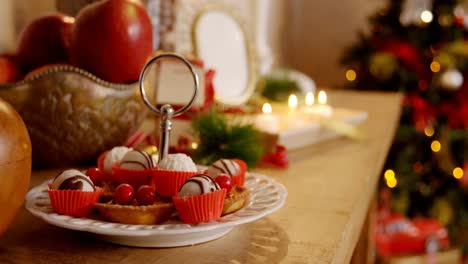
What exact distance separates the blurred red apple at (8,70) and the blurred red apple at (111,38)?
0.28 ft

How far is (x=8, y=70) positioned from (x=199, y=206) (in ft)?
1.39

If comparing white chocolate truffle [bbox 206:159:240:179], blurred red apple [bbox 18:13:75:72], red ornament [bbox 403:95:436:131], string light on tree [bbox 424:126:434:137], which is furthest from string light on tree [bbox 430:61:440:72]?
white chocolate truffle [bbox 206:159:240:179]

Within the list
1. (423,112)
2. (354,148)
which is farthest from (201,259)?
(423,112)

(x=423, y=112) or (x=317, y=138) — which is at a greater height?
(x=317, y=138)

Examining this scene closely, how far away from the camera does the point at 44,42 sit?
0.87m

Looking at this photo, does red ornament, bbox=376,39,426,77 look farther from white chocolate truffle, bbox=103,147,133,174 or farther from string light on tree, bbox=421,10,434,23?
white chocolate truffle, bbox=103,147,133,174

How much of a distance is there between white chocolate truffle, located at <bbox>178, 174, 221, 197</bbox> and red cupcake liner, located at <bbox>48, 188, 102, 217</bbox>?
81 mm

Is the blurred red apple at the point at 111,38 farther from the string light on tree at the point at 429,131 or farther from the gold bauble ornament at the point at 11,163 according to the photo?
the string light on tree at the point at 429,131

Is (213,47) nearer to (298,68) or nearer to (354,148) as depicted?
(354,148)

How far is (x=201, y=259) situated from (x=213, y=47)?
0.81 meters

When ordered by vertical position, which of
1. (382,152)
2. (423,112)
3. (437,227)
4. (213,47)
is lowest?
(437,227)

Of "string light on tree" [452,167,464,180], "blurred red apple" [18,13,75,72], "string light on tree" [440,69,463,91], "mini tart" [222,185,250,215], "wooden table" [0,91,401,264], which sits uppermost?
"blurred red apple" [18,13,75,72]

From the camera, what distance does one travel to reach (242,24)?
140cm

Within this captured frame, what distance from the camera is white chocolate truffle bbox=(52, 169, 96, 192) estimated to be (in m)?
0.54
